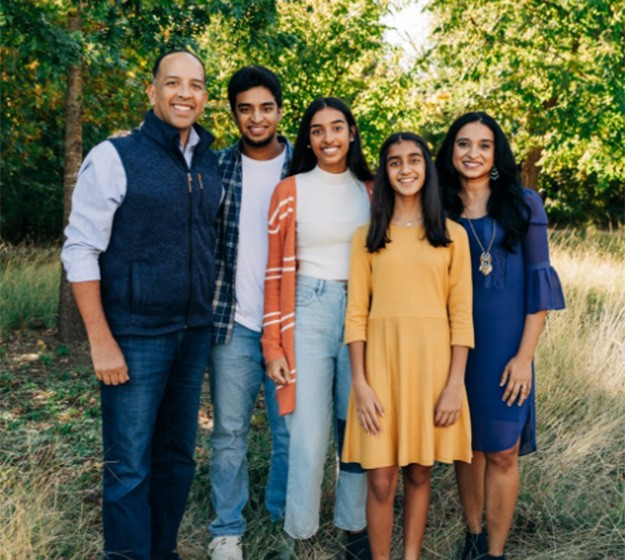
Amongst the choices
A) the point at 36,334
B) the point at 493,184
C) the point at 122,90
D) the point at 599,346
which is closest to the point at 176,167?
the point at 493,184

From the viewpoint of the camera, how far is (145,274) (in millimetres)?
2512

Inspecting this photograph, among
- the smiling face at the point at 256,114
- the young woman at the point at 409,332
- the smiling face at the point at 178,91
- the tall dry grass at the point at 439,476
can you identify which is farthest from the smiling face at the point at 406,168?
the tall dry grass at the point at 439,476

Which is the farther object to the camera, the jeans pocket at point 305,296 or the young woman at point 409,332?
the jeans pocket at point 305,296

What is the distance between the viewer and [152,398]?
2.63 meters

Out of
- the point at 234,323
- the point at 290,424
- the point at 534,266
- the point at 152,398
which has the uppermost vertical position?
the point at 534,266

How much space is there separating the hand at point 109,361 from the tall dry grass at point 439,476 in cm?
74

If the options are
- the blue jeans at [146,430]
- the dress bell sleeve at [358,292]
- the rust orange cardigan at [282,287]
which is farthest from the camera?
the rust orange cardigan at [282,287]

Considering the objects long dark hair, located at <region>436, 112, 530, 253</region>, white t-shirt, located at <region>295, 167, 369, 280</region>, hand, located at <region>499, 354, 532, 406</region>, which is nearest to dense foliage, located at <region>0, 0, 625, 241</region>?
long dark hair, located at <region>436, 112, 530, 253</region>

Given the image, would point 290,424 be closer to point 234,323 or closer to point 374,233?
point 234,323

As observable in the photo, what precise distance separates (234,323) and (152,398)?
0.53 metres

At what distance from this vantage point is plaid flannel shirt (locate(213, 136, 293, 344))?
294 cm

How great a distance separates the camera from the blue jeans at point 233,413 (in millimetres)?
2988

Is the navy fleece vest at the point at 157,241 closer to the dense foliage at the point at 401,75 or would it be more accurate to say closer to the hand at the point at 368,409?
the hand at the point at 368,409

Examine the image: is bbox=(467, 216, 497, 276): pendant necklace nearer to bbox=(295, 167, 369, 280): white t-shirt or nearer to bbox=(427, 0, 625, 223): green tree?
bbox=(295, 167, 369, 280): white t-shirt
